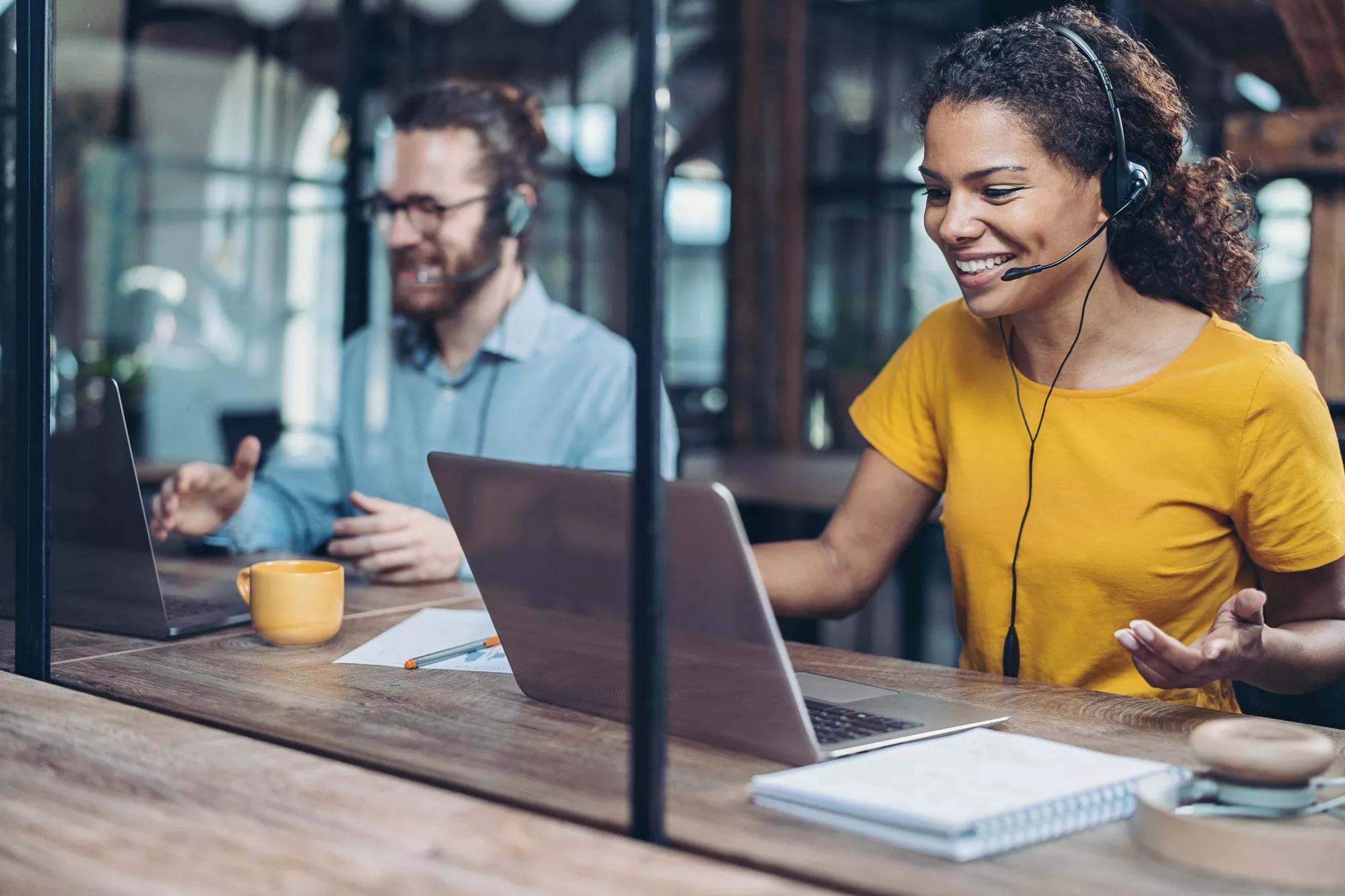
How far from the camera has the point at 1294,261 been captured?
5.27 metres

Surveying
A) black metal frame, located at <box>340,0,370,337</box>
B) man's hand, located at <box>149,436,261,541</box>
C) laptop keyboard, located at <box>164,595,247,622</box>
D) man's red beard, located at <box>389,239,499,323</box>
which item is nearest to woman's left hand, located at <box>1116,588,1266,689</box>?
laptop keyboard, located at <box>164,595,247,622</box>

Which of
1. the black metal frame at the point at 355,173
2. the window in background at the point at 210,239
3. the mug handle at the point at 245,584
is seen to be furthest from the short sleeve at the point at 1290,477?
the window in background at the point at 210,239

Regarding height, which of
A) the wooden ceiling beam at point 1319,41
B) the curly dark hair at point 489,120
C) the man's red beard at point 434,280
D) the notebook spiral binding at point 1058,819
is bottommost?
the notebook spiral binding at point 1058,819

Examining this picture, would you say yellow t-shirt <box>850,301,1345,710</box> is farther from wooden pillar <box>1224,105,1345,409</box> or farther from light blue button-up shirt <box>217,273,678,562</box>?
wooden pillar <box>1224,105,1345,409</box>

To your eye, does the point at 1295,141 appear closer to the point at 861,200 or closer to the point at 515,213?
the point at 515,213

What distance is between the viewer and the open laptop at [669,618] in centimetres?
99

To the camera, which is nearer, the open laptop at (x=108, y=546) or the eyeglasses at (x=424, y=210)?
the open laptop at (x=108, y=546)

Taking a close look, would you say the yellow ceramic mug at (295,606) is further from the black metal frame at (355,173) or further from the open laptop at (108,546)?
the black metal frame at (355,173)

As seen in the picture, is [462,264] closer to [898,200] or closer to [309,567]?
[309,567]

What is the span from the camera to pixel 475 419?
2.39m

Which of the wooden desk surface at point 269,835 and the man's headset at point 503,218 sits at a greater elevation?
the man's headset at point 503,218

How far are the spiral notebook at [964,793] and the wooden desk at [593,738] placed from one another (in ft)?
0.04

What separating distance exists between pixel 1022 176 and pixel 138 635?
116 centimetres

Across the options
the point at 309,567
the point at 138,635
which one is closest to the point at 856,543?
the point at 309,567
